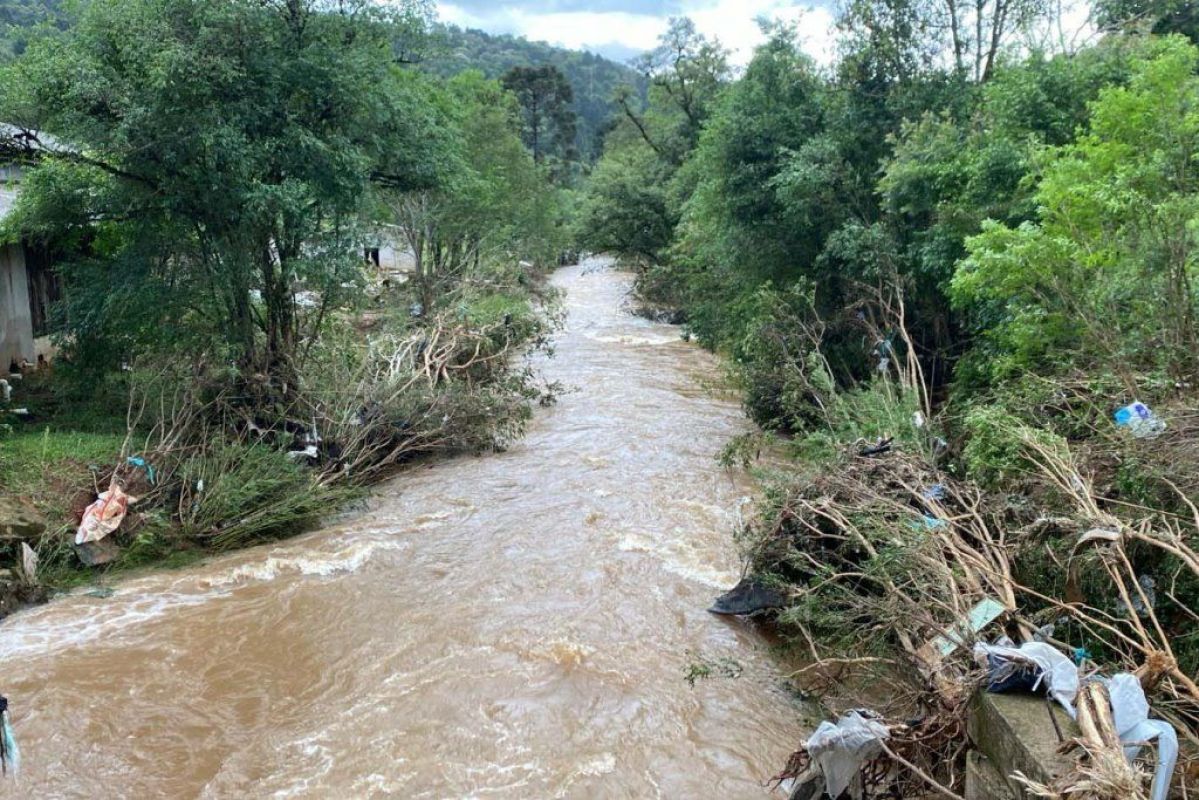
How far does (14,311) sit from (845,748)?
44.6 feet

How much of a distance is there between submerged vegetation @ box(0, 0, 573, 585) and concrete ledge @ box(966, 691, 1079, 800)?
742 cm

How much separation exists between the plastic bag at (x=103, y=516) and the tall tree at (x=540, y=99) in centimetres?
4548

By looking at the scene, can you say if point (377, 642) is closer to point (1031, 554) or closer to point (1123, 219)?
point (1031, 554)

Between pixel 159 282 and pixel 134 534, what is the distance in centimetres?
339

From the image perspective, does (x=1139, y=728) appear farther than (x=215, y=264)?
No

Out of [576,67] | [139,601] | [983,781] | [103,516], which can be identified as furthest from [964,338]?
[576,67]

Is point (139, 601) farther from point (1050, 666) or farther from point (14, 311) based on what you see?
point (14, 311)

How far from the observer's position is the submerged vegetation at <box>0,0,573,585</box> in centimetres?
918

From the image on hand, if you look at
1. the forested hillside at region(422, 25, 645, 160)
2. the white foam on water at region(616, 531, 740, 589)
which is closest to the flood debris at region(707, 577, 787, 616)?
the white foam on water at region(616, 531, 740, 589)

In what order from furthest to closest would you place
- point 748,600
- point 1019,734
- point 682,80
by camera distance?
point 682,80 → point 748,600 → point 1019,734

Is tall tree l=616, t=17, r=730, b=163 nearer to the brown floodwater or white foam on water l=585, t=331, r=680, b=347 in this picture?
white foam on water l=585, t=331, r=680, b=347

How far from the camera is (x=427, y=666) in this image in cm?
699

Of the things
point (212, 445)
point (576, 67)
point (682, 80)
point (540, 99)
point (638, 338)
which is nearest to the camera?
point (212, 445)

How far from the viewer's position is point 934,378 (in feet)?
44.1
